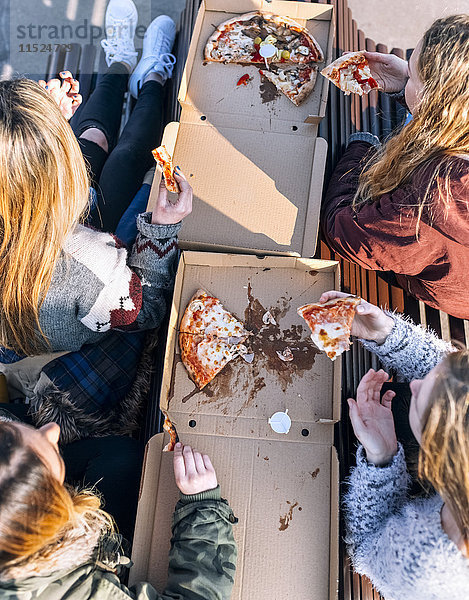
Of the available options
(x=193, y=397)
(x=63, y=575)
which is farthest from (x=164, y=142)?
(x=63, y=575)

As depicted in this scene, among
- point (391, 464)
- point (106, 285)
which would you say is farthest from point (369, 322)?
point (106, 285)

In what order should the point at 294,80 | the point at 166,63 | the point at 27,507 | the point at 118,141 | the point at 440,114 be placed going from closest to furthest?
the point at 27,507 → the point at 440,114 → the point at 294,80 → the point at 118,141 → the point at 166,63

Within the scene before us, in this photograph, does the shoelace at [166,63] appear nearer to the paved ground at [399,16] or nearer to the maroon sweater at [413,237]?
the paved ground at [399,16]

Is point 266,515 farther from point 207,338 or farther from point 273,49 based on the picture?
point 273,49

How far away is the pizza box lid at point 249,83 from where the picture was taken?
169 centimetres

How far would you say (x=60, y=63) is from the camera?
248 cm

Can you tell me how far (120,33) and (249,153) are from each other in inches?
54.9

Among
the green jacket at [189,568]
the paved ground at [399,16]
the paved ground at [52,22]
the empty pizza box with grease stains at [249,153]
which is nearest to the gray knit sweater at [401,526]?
the green jacket at [189,568]

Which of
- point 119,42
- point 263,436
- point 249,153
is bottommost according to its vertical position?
point 263,436

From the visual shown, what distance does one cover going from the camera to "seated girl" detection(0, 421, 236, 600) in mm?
907

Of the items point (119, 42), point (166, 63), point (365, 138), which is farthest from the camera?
point (119, 42)

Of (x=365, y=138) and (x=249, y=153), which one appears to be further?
(x=365, y=138)

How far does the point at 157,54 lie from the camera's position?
239 centimetres

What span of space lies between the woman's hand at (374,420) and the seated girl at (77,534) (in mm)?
396
